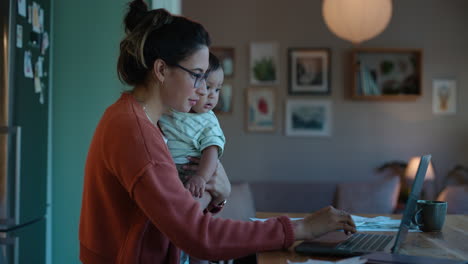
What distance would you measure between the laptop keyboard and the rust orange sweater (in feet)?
0.64

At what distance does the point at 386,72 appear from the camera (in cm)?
518

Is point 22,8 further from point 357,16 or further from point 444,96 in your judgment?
point 444,96

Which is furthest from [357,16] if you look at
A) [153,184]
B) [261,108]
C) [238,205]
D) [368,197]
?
[153,184]

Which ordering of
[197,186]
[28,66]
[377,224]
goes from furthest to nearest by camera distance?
[28,66] → [377,224] → [197,186]

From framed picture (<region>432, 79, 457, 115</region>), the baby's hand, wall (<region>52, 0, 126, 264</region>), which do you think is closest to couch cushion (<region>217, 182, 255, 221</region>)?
the baby's hand

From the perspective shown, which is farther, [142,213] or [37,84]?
[37,84]

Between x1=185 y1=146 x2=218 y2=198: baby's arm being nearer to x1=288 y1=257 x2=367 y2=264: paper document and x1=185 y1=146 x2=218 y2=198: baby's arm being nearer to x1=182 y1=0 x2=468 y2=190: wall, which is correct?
x1=288 y1=257 x2=367 y2=264: paper document

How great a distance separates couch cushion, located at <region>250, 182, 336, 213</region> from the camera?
5023 millimetres

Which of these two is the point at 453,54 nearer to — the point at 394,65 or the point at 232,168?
the point at 394,65

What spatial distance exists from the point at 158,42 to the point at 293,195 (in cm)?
394

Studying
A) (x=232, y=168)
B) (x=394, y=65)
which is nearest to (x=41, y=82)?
(x=232, y=168)

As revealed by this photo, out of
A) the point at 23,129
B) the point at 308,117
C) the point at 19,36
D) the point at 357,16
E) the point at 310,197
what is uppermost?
the point at 357,16

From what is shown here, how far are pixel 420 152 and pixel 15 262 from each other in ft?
13.2

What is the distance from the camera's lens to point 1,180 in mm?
2584
